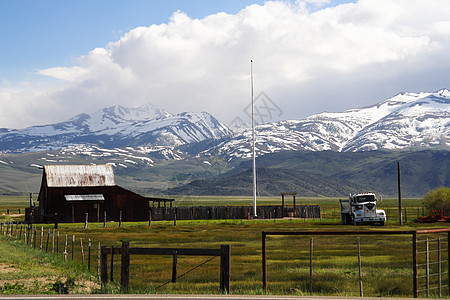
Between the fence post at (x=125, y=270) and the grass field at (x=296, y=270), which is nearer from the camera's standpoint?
the fence post at (x=125, y=270)

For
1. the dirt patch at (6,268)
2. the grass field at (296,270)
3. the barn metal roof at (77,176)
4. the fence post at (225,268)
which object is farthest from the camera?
the barn metal roof at (77,176)

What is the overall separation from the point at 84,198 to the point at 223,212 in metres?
20.2

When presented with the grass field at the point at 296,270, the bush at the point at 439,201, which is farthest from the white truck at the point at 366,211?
the bush at the point at 439,201

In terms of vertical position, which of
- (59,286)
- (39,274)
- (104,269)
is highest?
(104,269)

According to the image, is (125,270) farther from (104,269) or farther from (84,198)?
(84,198)

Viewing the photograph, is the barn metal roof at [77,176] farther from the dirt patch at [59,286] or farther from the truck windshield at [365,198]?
the dirt patch at [59,286]

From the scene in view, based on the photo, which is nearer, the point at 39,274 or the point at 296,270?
the point at 39,274

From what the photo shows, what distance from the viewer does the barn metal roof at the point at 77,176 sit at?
274 feet

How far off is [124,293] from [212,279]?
6.14 meters

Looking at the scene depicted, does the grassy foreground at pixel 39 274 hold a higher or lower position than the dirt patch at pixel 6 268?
higher

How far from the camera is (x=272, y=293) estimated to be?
18891 mm

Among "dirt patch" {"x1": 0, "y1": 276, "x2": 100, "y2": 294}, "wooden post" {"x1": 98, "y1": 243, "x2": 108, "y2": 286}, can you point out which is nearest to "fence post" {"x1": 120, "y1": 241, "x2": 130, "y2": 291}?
"wooden post" {"x1": 98, "y1": 243, "x2": 108, "y2": 286}

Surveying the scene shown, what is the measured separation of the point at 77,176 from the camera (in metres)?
85.2

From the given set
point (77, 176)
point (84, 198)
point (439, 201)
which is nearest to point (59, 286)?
point (84, 198)
